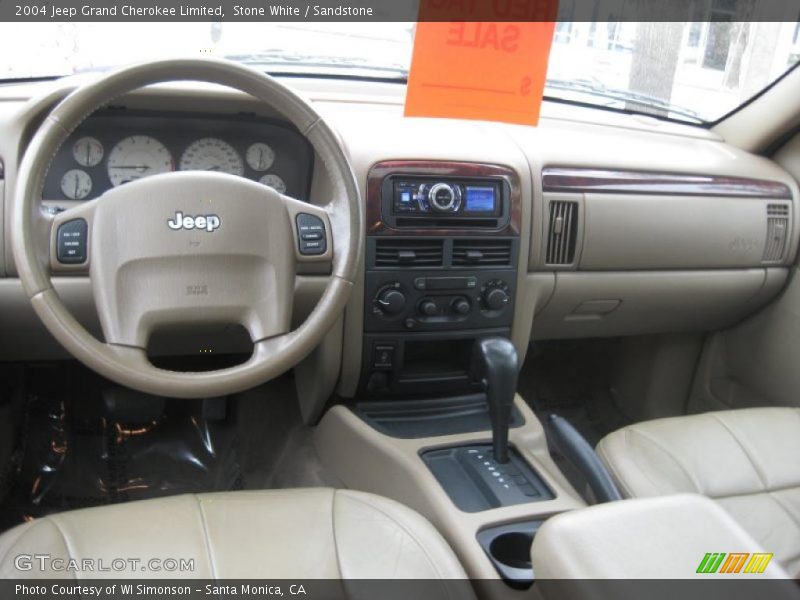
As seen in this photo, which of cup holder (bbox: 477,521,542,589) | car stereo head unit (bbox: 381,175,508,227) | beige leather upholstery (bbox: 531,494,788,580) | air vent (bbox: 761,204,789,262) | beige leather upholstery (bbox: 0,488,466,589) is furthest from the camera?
air vent (bbox: 761,204,789,262)

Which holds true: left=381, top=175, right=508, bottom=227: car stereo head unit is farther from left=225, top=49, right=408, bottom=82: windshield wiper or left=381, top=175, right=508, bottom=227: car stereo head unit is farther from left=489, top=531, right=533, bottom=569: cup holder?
left=489, top=531, right=533, bottom=569: cup holder

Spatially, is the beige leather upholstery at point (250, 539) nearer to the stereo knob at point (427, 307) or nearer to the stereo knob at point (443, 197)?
the stereo knob at point (427, 307)

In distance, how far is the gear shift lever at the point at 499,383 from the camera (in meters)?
1.52

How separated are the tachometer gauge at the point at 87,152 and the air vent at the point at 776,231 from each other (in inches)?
68.5

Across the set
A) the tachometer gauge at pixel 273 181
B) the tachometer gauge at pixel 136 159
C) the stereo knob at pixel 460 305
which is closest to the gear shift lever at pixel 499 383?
the stereo knob at pixel 460 305

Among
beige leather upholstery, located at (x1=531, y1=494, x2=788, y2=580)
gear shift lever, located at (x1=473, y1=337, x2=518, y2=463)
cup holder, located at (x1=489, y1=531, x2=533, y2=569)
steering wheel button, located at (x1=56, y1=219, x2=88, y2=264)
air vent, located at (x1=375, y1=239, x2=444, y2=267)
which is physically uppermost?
steering wheel button, located at (x1=56, y1=219, x2=88, y2=264)

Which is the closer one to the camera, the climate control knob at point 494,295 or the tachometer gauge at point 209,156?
the tachometer gauge at point 209,156

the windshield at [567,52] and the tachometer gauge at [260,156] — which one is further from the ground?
the windshield at [567,52]

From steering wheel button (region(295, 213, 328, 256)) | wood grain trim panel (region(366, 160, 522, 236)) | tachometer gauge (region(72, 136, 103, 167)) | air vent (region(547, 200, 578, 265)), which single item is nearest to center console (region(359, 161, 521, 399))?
wood grain trim panel (region(366, 160, 522, 236))

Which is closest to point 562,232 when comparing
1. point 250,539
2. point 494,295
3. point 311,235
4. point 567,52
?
point 494,295

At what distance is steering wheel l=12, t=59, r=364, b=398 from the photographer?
109cm

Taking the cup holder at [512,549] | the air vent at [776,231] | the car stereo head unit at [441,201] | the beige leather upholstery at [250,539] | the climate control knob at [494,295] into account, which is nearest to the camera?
the beige leather upholstery at [250,539]

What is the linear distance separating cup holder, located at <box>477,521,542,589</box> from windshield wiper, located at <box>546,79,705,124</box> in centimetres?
128

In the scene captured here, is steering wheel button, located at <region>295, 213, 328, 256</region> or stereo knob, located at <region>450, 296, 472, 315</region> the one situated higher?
steering wheel button, located at <region>295, 213, 328, 256</region>
